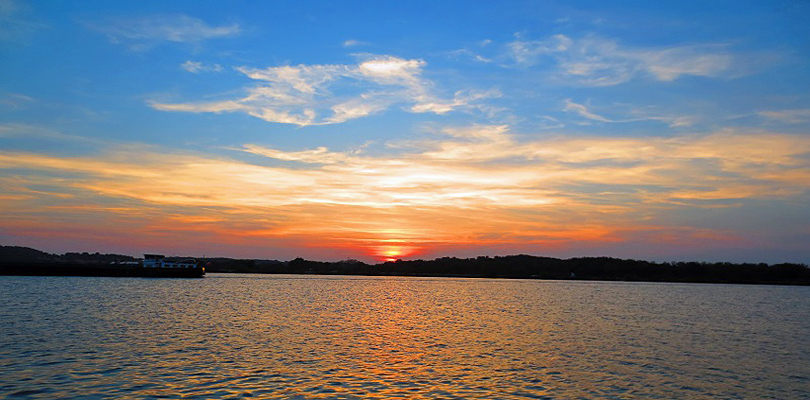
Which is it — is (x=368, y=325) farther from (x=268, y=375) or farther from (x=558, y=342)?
(x=268, y=375)

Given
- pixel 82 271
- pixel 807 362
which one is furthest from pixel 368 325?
pixel 82 271

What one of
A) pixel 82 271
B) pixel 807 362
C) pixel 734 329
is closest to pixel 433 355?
pixel 807 362

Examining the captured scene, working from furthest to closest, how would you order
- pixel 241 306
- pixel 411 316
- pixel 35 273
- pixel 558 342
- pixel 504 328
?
1. pixel 35 273
2. pixel 241 306
3. pixel 411 316
4. pixel 504 328
5. pixel 558 342

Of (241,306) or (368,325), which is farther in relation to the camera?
(241,306)

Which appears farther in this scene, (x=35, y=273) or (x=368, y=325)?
(x=35, y=273)

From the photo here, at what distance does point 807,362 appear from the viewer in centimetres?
4100

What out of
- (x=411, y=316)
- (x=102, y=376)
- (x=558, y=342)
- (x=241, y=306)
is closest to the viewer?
(x=102, y=376)

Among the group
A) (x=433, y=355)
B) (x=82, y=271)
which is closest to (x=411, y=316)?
(x=433, y=355)

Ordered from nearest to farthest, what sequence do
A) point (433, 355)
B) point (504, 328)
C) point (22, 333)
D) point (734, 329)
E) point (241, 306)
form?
1. point (433, 355)
2. point (22, 333)
3. point (504, 328)
4. point (734, 329)
5. point (241, 306)

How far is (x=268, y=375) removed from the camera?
30172 millimetres

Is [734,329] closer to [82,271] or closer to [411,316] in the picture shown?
[411,316]

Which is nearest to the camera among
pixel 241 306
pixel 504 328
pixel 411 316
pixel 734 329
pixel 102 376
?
pixel 102 376

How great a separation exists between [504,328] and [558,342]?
34.4 ft

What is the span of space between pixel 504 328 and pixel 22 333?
141 ft
